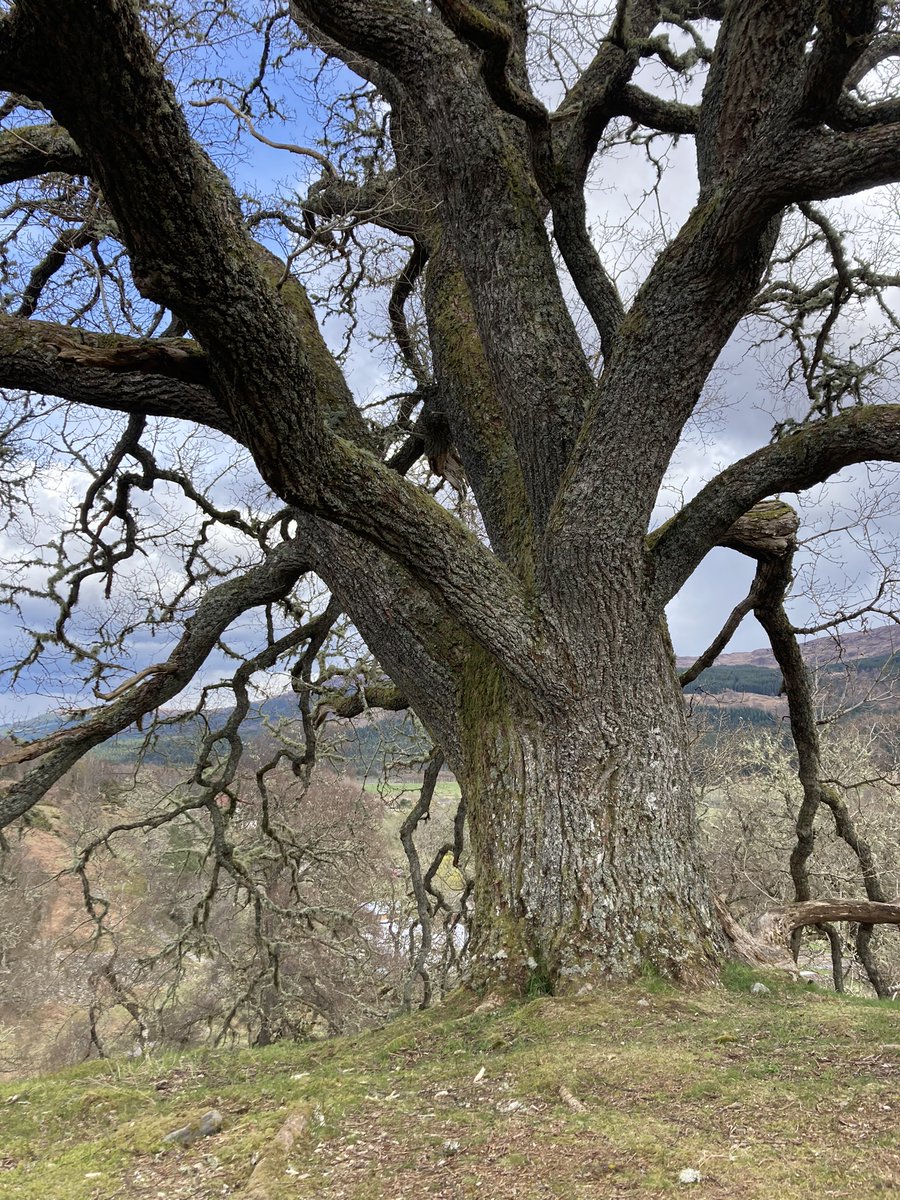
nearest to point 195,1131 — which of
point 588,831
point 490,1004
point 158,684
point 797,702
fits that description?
point 490,1004

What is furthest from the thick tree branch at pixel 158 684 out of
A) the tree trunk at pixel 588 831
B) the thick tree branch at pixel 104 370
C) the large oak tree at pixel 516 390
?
the tree trunk at pixel 588 831

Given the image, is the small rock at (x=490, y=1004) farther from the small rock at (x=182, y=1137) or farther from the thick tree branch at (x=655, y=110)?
the thick tree branch at (x=655, y=110)

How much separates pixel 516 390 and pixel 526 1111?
352cm

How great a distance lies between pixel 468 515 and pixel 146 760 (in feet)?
13.0

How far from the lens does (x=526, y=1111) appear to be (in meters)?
2.08

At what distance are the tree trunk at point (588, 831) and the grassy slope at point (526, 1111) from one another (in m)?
0.25

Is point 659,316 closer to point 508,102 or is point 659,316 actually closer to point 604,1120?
point 508,102

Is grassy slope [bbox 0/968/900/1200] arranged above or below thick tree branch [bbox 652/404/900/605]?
below

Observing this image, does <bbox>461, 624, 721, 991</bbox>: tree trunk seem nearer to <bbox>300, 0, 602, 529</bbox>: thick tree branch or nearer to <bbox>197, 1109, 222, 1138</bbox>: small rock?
<bbox>300, 0, 602, 529</bbox>: thick tree branch

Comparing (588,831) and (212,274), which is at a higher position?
(212,274)

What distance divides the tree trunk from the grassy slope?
0.25 metres

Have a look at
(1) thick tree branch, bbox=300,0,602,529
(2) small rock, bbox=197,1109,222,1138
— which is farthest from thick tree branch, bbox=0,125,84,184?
(2) small rock, bbox=197,1109,222,1138

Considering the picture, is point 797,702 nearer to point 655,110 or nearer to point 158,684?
point 655,110

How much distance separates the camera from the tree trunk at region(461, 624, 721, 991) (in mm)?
3275
